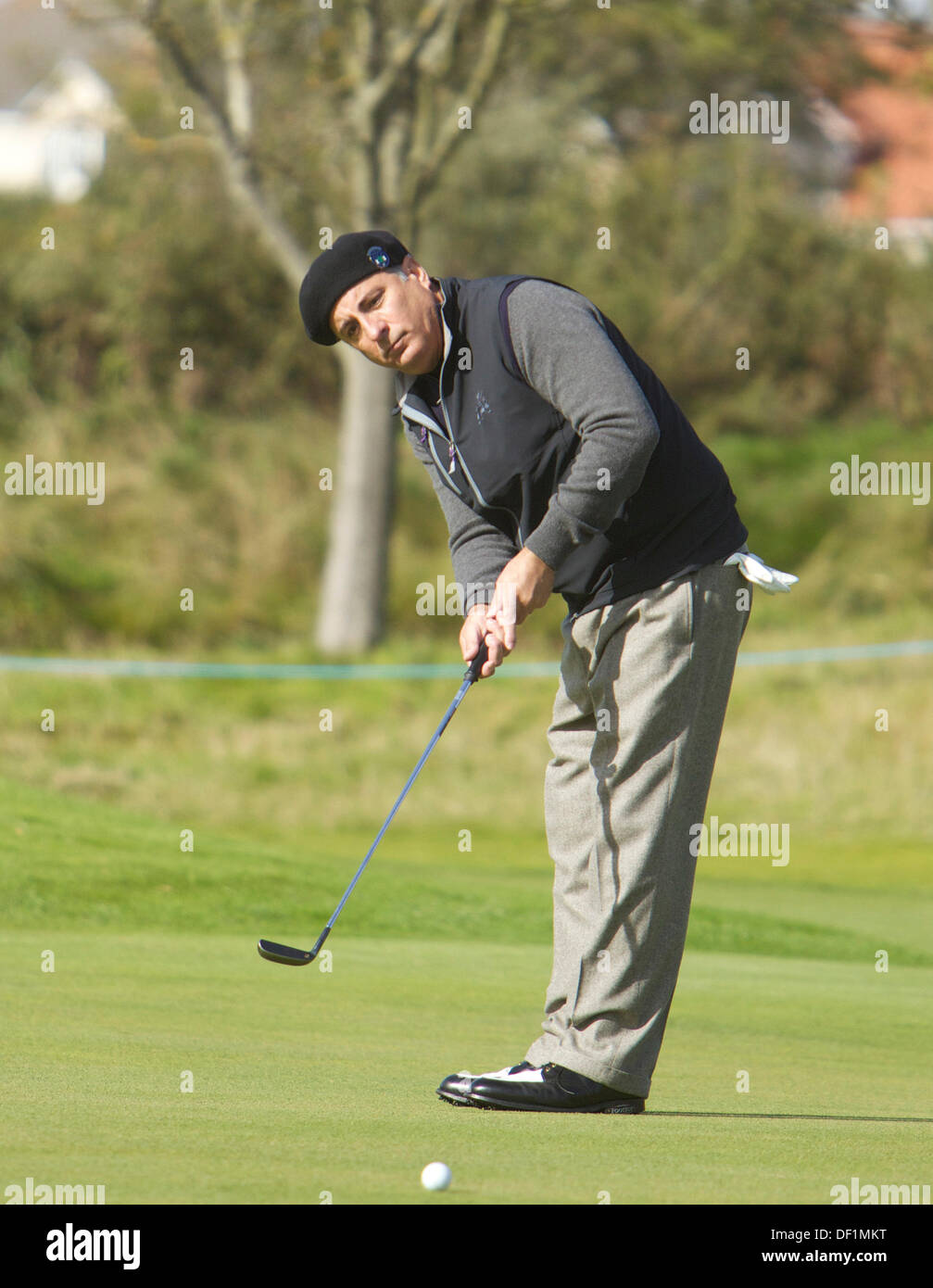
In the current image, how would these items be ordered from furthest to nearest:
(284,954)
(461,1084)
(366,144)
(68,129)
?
(68,129) → (366,144) → (284,954) → (461,1084)

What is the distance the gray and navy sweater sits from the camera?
11.9 feet

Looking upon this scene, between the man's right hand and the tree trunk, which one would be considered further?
the tree trunk

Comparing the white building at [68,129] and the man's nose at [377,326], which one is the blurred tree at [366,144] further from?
the man's nose at [377,326]

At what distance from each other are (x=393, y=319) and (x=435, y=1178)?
180 cm

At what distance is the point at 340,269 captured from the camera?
12.4 feet

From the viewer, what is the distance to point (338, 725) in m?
15.1

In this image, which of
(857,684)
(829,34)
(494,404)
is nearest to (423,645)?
(857,684)

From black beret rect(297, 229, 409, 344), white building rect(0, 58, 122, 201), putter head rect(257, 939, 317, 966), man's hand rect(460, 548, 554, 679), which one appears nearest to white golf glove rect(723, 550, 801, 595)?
man's hand rect(460, 548, 554, 679)

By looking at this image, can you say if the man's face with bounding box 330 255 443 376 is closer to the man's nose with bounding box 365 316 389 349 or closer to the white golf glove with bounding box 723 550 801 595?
the man's nose with bounding box 365 316 389 349

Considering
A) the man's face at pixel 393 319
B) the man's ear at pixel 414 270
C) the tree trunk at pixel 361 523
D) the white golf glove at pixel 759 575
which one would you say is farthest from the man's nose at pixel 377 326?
the tree trunk at pixel 361 523

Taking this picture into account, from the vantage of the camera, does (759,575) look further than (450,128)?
No

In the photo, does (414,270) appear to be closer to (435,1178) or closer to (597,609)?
(597,609)

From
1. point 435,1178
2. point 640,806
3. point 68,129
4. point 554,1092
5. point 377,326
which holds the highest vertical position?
point 68,129

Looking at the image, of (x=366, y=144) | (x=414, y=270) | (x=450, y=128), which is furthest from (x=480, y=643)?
(x=450, y=128)
